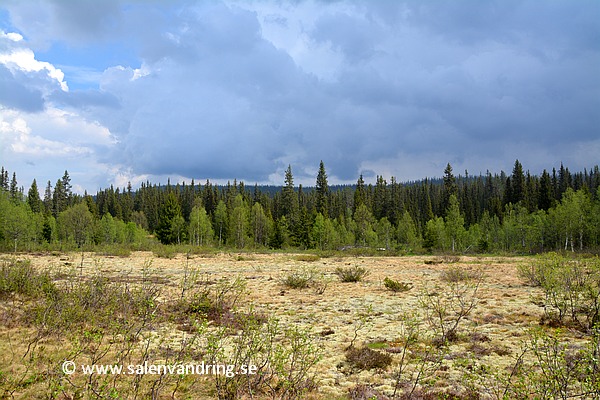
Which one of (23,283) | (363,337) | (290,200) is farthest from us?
(290,200)

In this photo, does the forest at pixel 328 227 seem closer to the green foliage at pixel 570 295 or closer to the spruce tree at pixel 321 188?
the spruce tree at pixel 321 188

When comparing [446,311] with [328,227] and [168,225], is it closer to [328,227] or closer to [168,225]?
[328,227]

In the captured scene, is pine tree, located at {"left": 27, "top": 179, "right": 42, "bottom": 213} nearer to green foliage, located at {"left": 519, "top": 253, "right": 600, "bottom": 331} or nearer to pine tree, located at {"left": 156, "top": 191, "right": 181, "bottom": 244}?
pine tree, located at {"left": 156, "top": 191, "right": 181, "bottom": 244}

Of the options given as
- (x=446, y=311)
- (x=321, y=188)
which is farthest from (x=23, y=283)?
(x=321, y=188)

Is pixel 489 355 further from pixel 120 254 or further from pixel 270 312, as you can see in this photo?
pixel 120 254

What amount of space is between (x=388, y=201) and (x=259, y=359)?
92.1 m

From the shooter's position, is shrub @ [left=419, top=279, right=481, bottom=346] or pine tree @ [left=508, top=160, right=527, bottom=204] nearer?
shrub @ [left=419, top=279, right=481, bottom=346]

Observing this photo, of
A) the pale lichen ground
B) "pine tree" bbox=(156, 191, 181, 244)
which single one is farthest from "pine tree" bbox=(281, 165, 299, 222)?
the pale lichen ground

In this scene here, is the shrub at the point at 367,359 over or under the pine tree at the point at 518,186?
under

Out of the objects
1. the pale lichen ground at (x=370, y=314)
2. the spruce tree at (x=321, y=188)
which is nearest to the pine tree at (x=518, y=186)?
the spruce tree at (x=321, y=188)

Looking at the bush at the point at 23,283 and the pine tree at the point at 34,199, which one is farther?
the pine tree at the point at 34,199

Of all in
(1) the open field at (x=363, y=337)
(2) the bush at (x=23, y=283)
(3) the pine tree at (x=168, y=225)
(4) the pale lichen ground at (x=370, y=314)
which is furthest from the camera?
(3) the pine tree at (x=168, y=225)

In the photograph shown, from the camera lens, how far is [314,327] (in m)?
9.80

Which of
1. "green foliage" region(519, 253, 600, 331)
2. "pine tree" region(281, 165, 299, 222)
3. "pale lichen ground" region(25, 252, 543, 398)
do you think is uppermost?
"pine tree" region(281, 165, 299, 222)
